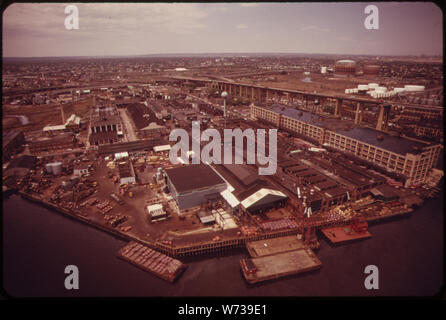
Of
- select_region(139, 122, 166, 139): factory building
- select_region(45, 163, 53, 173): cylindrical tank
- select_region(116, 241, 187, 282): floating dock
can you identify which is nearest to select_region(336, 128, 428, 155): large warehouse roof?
select_region(116, 241, 187, 282): floating dock

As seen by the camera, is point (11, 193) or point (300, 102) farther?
point (300, 102)

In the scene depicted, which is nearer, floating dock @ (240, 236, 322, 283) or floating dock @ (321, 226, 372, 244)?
floating dock @ (240, 236, 322, 283)

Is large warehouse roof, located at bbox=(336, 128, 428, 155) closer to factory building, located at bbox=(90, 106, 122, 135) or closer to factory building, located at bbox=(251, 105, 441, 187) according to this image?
factory building, located at bbox=(251, 105, 441, 187)

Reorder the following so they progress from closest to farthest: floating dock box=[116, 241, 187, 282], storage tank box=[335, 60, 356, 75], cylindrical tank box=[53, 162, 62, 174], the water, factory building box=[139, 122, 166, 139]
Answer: the water → floating dock box=[116, 241, 187, 282] → cylindrical tank box=[53, 162, 62, 174] → factory building box=[139, 122, 166, 139] → storage tank box=[335, 60, 356, 75]

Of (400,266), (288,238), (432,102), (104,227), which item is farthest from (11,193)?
(432,102)

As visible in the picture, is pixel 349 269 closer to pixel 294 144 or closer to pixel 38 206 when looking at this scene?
pixel 294 144

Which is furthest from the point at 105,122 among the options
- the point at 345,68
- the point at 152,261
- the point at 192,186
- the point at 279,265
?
the point at 345,68

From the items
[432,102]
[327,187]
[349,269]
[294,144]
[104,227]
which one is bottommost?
[349,269]

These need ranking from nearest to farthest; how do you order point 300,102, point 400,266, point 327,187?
point 400,266 < point 327,187 < point 300,102
